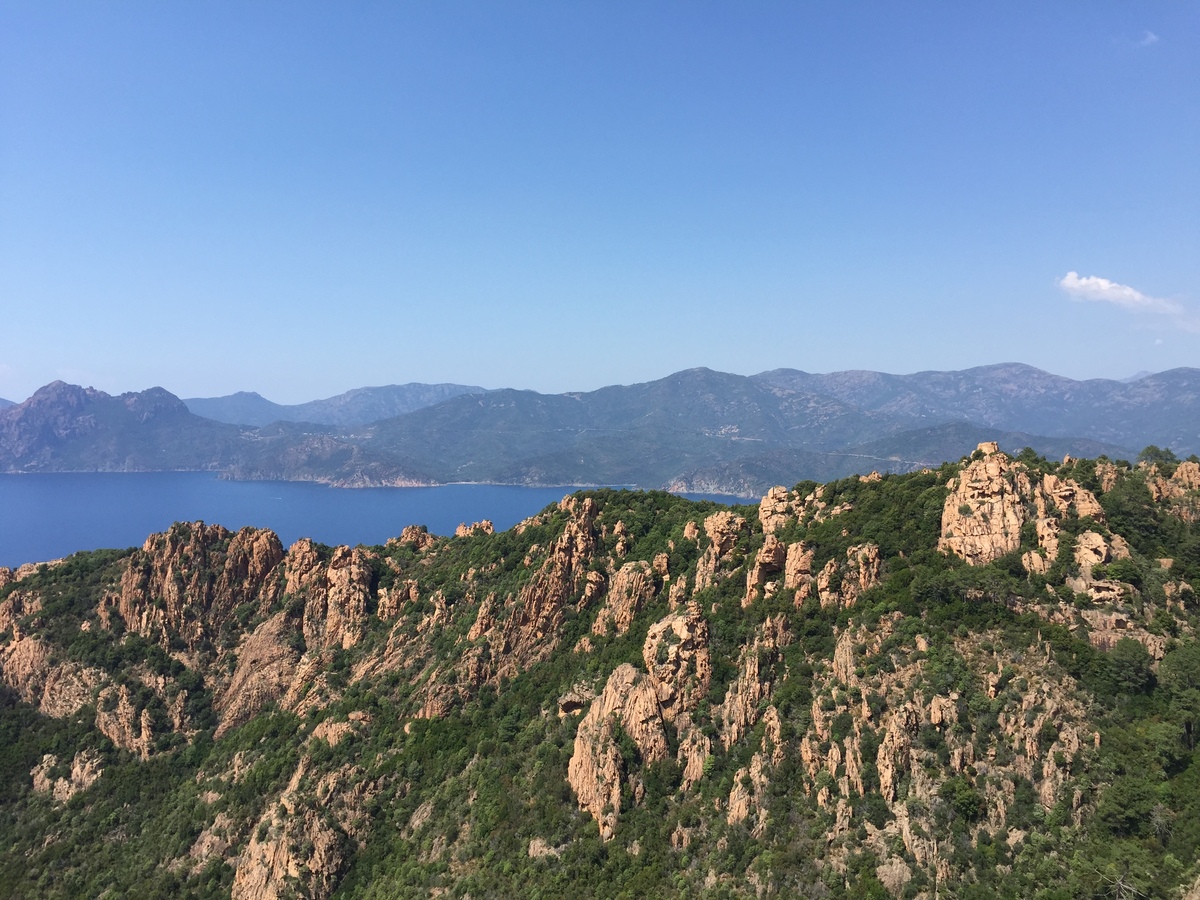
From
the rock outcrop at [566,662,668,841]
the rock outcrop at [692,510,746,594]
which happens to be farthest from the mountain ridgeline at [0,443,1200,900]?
the rock outcrop at [692,510,746,594]

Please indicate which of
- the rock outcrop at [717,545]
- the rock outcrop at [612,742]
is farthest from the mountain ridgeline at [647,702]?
the rock outcrop at [717,545]

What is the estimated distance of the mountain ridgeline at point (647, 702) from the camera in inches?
1575

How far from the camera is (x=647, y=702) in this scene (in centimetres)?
5559

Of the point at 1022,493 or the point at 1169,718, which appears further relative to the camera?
the point at 1022,493

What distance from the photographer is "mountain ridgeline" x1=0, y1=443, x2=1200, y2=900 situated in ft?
131

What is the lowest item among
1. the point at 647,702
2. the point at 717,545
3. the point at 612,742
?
the point at 612,742

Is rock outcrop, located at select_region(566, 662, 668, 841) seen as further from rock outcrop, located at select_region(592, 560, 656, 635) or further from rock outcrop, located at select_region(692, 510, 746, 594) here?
rock outcrop, located at select_region(692, 510, 746, 594)

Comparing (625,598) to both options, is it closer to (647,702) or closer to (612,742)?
(647,702)

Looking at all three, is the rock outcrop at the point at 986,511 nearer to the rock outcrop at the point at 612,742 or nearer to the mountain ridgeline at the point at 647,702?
the mountain ridgeline at the point at 647,702

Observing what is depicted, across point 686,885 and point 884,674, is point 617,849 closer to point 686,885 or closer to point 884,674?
point 686,885

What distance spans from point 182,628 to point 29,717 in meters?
18.3

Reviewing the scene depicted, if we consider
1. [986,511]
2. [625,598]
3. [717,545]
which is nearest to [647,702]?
[625,598]

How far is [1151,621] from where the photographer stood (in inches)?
1735

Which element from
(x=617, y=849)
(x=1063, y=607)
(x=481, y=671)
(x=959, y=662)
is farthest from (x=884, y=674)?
(x=481, y=671)
